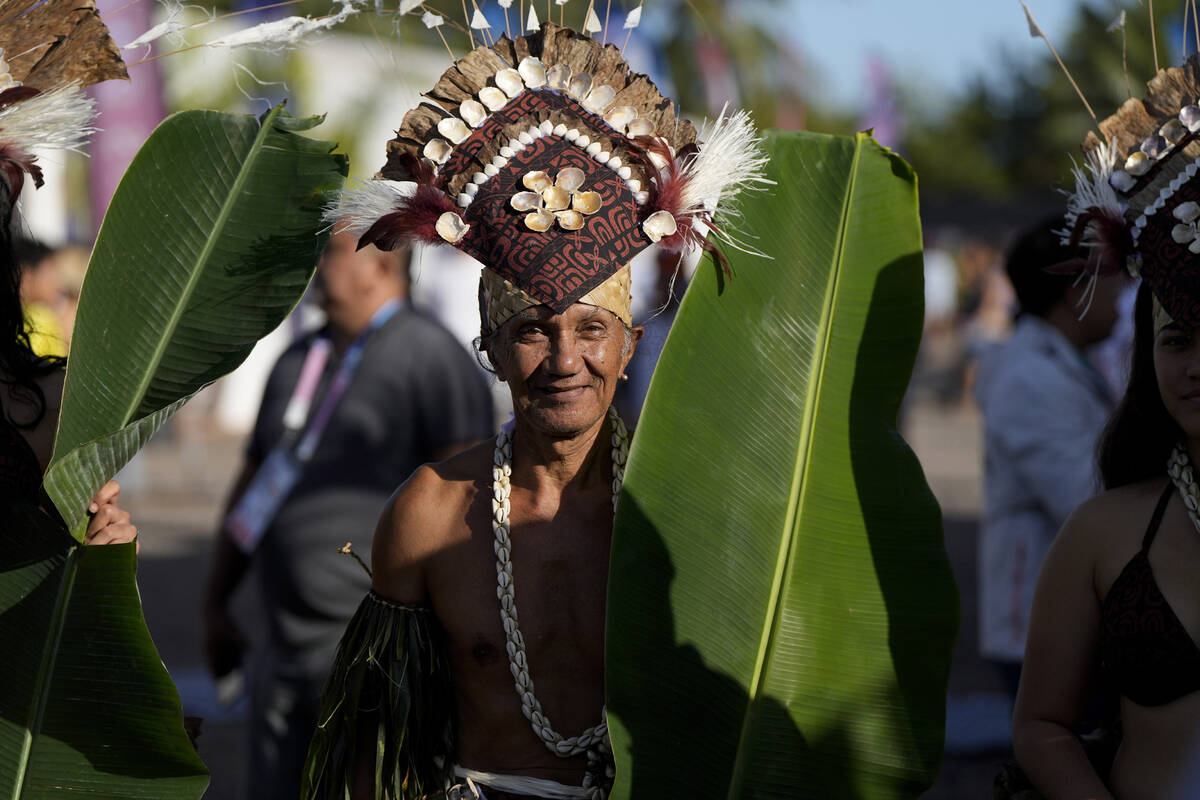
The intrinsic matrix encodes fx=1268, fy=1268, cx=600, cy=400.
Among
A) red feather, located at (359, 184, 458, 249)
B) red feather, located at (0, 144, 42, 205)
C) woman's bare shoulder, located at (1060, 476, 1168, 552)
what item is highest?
red feather, located at (0, 144, 42, 205)

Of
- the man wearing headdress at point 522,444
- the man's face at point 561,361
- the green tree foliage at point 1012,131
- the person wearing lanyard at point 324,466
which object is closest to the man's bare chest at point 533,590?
the man wearing headdress at point 522,444

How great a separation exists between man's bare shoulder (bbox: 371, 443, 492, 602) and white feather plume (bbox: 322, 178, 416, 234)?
1.60ft

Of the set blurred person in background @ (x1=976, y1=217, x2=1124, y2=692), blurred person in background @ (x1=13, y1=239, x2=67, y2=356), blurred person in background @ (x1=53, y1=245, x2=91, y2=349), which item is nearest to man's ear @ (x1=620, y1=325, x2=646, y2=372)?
blurred person in background @ (x1=976, y1=217, x2=1124, y2=692)

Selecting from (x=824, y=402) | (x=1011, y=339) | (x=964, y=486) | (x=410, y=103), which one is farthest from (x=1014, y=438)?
(x=964, y=486)

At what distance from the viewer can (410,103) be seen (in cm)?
239

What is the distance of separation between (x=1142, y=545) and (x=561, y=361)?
3.54 feet

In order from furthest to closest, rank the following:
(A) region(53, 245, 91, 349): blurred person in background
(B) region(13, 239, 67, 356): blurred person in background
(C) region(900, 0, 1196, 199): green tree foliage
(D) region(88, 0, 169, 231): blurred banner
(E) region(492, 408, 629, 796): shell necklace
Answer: (C) region(900, 0, 1196, 199): green tree foliage
(D) region(88, 0, 169, 231): blurred banner
(A) region(53, 245, 91, 349): blurred person in background
(B) region(13, 239, 67, 356): blurred person in background
(E) region(492, 408, 629, 796): shell necklace

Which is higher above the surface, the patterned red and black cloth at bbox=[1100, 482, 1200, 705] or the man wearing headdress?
the man wearing headdress

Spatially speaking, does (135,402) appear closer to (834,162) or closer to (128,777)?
(128,777)

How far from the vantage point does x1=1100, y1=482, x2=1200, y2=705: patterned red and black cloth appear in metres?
2.14

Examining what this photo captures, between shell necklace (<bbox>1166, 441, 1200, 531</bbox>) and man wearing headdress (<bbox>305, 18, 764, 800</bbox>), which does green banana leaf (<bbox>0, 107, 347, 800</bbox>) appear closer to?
man wearing headdress (<bbox>305, 18, 764, 800</bbox>)

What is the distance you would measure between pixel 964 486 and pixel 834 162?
1148 cm

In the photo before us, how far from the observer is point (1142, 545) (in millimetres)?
2246

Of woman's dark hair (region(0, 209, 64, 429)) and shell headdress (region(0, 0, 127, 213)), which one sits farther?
woman's dark hair (region(0, 209, 64, 429))
